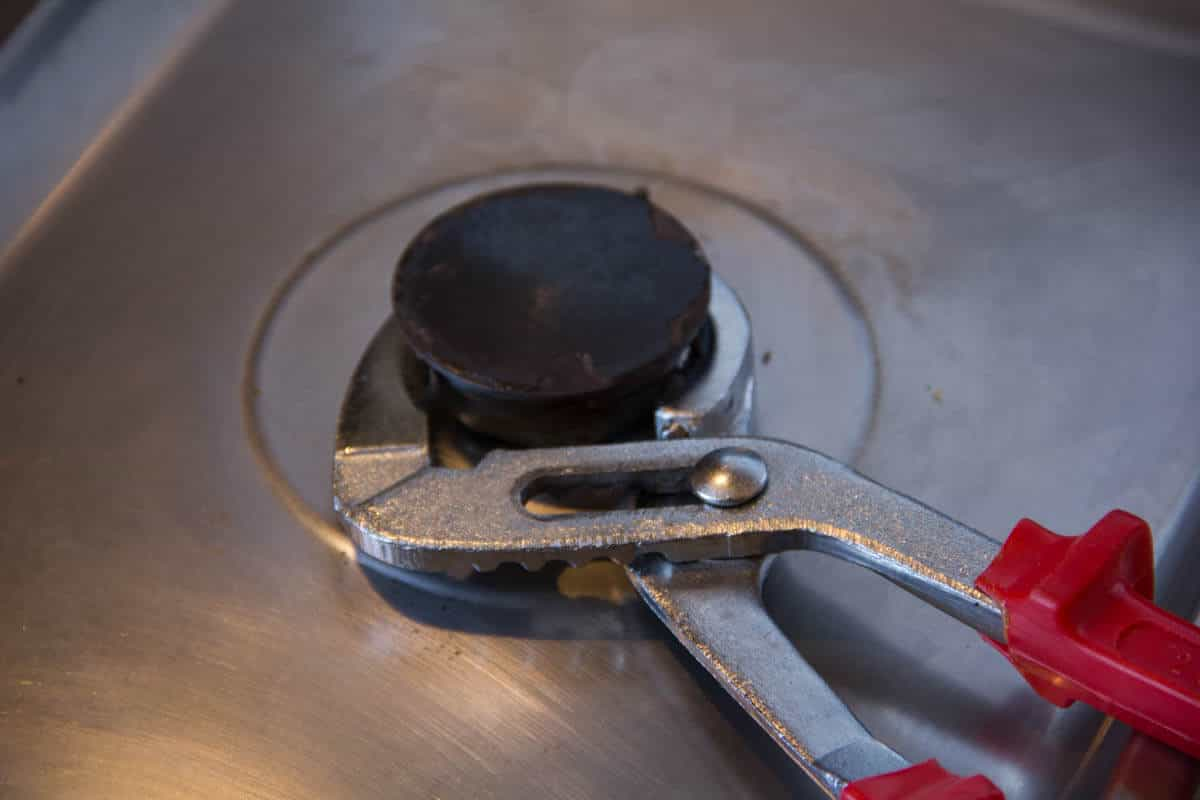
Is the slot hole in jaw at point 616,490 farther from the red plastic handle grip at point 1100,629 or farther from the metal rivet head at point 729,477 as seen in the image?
the red plastic handle grip at point 1100,629

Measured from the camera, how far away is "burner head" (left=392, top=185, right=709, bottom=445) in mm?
587

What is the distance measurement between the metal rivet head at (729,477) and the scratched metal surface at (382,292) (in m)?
0.06

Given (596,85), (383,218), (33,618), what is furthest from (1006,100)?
(33,618)

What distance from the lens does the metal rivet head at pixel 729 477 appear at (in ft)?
1.77

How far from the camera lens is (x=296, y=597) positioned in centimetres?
59

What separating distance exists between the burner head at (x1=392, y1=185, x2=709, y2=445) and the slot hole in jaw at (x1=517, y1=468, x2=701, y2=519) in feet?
0.12

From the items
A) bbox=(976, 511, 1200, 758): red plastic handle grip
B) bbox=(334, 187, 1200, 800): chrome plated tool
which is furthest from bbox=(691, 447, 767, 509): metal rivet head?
bbox=(976, 511, 1200, 758): red plastic handle grip

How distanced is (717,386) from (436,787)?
0.78 ft

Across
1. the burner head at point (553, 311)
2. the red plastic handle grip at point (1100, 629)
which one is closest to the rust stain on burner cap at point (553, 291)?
the burner head at point (553, 311)

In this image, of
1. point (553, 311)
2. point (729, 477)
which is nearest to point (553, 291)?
point (553, 311)

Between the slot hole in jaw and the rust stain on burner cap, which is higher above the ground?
the rust stain on burner cap

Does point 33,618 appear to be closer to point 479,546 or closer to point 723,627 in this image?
point 479,546

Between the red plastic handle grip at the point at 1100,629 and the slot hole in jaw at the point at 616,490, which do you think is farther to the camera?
the slot hole in jaw at the point at 616,490

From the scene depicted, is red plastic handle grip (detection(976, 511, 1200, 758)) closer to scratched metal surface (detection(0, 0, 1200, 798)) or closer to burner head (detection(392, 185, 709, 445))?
scratched metal surface (detection(0, 0, 1200, 798))
